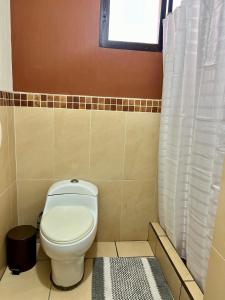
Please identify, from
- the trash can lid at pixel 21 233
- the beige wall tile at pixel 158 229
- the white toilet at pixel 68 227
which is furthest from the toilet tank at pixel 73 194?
the beige wall tile at pixel 158 229

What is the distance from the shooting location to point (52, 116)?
5.77 ft

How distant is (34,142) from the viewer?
1.79 m

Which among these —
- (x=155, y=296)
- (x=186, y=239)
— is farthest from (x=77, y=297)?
(x=186, y=239)

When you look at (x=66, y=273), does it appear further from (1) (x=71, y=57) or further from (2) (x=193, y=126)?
(1) (x=71, y=57)

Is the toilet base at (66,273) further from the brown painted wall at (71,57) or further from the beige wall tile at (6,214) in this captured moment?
the brown painted wall at (71,57)

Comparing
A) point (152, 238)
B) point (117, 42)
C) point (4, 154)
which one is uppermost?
point (117, 42)

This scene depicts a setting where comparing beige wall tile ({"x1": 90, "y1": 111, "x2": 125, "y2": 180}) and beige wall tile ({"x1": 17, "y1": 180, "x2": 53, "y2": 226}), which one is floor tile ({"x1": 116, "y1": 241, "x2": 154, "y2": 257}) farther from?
beige wall tile ({"x1": 17, "y1": 180, "x2": 53, "y2": 226})

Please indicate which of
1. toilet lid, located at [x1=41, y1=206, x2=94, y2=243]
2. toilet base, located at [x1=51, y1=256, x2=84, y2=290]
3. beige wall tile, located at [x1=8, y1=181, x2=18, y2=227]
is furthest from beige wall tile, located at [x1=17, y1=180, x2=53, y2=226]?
toilet base, located at [x1=51, y1=256, x2=84, y2=290]

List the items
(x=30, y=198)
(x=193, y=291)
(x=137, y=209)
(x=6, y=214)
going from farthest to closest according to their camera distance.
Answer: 1. (x=137, y=209)
2. (x=30, y=198)
3. (x=6, y=214)
4. (x=193, y=291)

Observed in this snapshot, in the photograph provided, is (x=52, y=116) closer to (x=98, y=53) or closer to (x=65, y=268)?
(x=98, y=53)

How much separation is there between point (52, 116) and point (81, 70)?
0.41 m

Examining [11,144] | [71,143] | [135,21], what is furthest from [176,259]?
[135,21]

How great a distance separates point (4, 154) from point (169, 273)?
1.37 meters

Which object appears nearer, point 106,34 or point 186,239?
point 186,239
